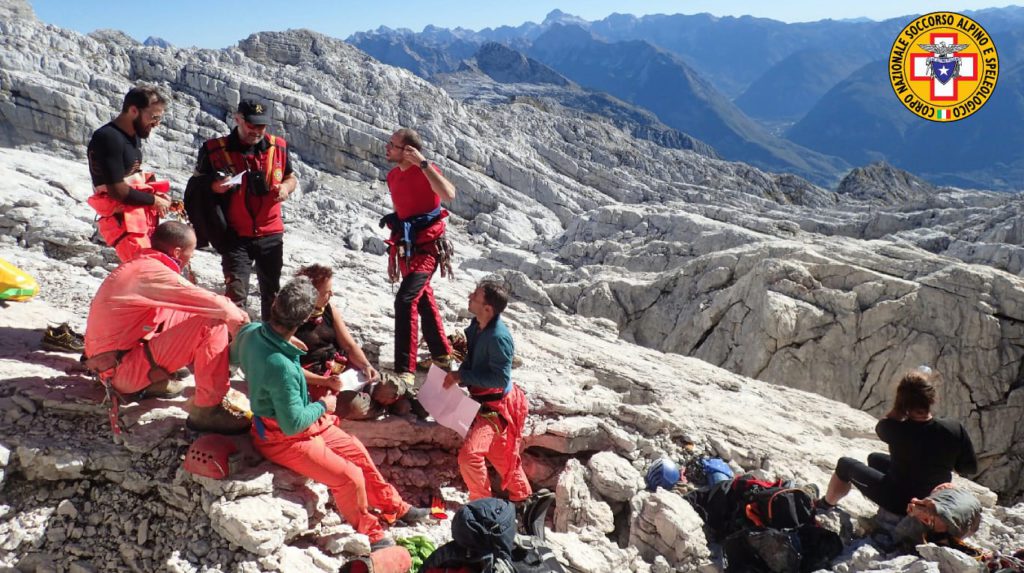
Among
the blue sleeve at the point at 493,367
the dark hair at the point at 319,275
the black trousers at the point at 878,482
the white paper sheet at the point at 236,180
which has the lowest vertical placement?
the black trousers at the point at 878,482

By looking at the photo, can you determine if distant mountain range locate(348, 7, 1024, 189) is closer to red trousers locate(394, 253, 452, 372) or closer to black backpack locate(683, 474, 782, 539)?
red trousers locate(394, 253, 452, 372)

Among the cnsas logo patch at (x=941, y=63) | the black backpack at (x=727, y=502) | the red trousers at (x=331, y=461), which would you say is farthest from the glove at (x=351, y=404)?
the cnsas logo patch at (x=941, y=63)

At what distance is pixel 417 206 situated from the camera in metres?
5.73

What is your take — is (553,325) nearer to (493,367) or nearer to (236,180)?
(493,367)

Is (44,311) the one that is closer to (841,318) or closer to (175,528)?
(175,528)

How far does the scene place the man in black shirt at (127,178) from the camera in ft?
15.2

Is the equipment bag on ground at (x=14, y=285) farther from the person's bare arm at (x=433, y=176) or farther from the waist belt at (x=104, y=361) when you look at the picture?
Result: the person's bare arm at (x=433, y=176)

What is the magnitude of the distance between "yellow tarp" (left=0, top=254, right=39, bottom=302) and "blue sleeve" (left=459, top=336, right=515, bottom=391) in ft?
15.8

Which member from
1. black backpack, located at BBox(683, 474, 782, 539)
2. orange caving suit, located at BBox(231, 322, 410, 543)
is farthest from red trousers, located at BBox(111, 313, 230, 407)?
black backpack, located at BBox(683, 474, 782, 539)

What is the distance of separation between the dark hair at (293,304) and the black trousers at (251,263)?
2.00m

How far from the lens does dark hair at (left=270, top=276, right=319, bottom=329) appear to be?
3.73m

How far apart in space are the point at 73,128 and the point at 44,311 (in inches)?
1230

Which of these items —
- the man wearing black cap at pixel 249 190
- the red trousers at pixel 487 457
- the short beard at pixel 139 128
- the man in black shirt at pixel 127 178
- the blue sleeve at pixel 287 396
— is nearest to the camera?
the blue sleeve at pixel 287 396

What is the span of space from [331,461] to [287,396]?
Result: 1.92 ft
